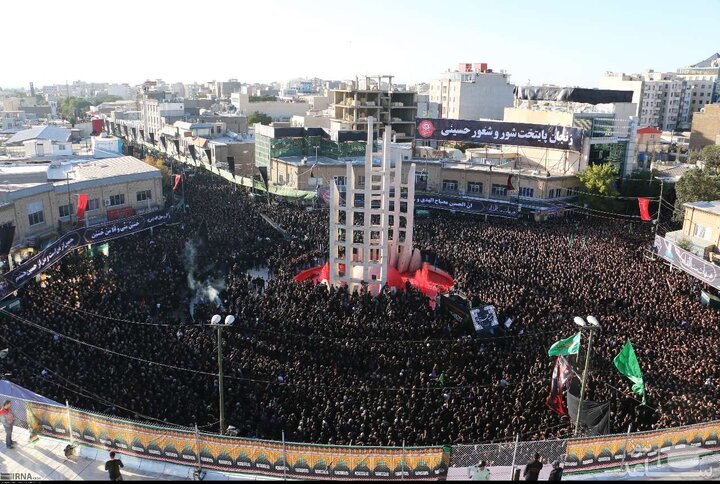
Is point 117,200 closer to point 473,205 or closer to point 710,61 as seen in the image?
point 473,205

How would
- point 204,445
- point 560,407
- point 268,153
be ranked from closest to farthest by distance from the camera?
1. point 204,445
2. point 560,407
3. point 268,153

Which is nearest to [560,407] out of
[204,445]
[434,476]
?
[434,476]

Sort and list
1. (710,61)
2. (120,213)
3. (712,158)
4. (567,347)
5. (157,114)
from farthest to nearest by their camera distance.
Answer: (710,61) → (157,114) → (712,158) → (120,213) → (567,347)

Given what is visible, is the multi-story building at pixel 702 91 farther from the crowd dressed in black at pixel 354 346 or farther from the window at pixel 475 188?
the crowd dressed in black at pixel 354 346

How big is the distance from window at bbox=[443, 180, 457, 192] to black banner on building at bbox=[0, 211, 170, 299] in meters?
19.5

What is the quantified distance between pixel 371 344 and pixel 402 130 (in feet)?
131

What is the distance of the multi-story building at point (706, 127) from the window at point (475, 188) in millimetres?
31855

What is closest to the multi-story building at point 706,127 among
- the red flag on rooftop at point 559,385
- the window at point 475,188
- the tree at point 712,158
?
the tree at point 712,158

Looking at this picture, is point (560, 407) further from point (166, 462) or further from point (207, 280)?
point (207, 280)

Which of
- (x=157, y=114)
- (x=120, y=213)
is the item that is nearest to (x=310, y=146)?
(x=120, y=213)

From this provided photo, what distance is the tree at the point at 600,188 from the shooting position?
37375mm

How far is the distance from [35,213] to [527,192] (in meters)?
28.6

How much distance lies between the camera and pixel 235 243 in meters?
28.5

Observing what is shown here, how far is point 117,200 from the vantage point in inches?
1225
